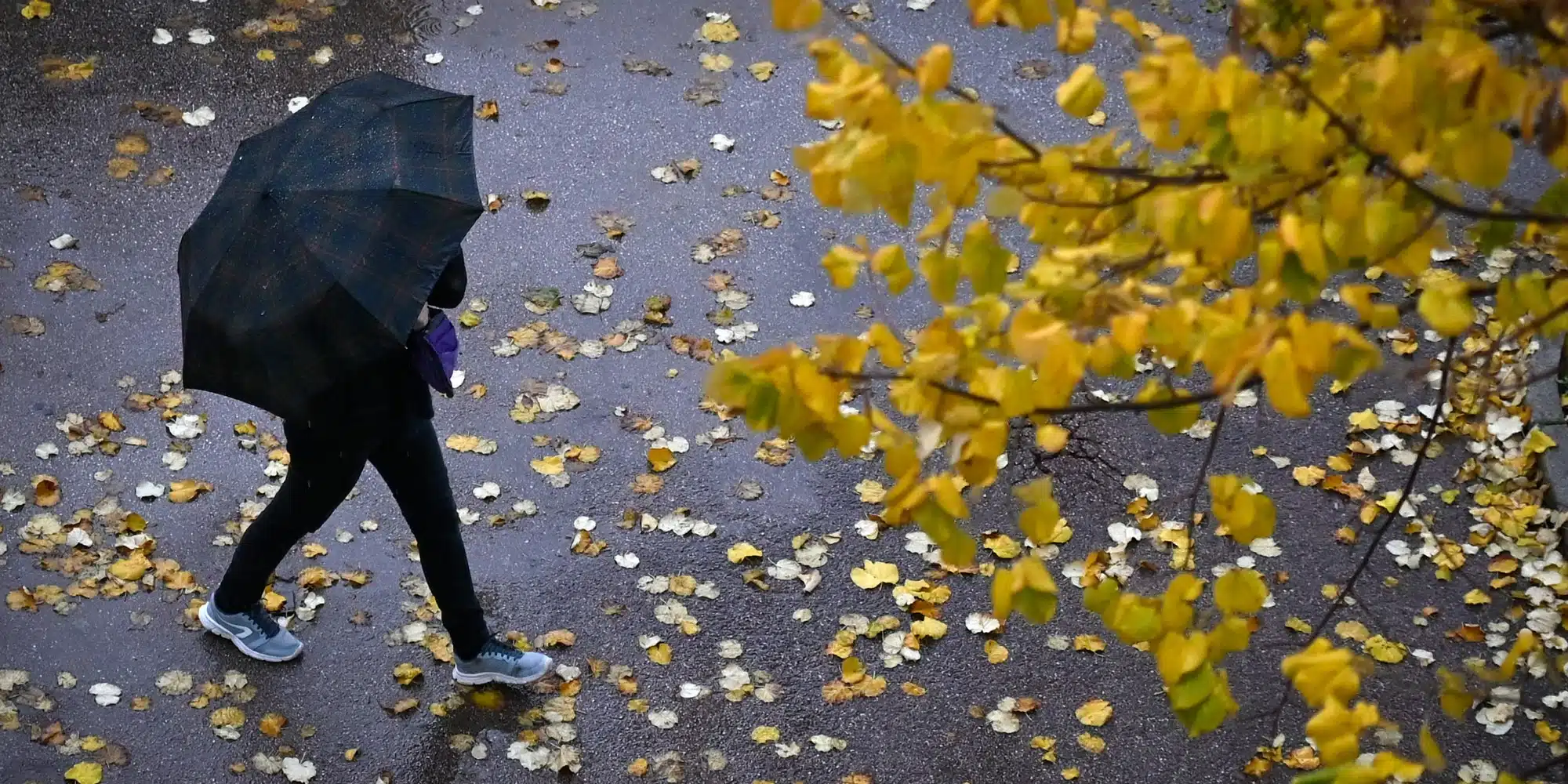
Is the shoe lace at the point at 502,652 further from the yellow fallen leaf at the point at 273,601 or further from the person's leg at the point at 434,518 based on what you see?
the yellow fallen leaf at the point at 273,601

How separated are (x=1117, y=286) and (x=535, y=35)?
5921 mm

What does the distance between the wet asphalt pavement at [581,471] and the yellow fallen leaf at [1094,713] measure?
0.03 meters

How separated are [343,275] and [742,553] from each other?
1.97 m

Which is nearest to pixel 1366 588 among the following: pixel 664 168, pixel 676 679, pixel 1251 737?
pixel 1251 737

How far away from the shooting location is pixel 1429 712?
4555 millimetres

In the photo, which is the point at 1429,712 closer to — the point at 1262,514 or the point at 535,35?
the point at 1262,514

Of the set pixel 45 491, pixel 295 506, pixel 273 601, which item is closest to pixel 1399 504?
pixel 295 506

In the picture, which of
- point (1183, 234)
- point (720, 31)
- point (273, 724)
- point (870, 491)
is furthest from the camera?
point (720, 31)

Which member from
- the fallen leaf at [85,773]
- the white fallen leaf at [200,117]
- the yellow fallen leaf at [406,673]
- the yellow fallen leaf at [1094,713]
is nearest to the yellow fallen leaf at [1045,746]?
the yellow fallen leaf at [1094,713]

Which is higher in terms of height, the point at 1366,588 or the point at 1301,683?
the point at 1301,683

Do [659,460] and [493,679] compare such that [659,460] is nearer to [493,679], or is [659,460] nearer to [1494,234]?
[493,679]

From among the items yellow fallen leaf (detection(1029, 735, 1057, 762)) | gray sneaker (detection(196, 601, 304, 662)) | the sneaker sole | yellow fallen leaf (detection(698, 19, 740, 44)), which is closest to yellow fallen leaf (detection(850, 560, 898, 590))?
yellow fallen leaf (detection(1029, 735, 1057, 762))

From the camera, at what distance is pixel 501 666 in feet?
14.7

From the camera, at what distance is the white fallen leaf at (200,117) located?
6773 mm
